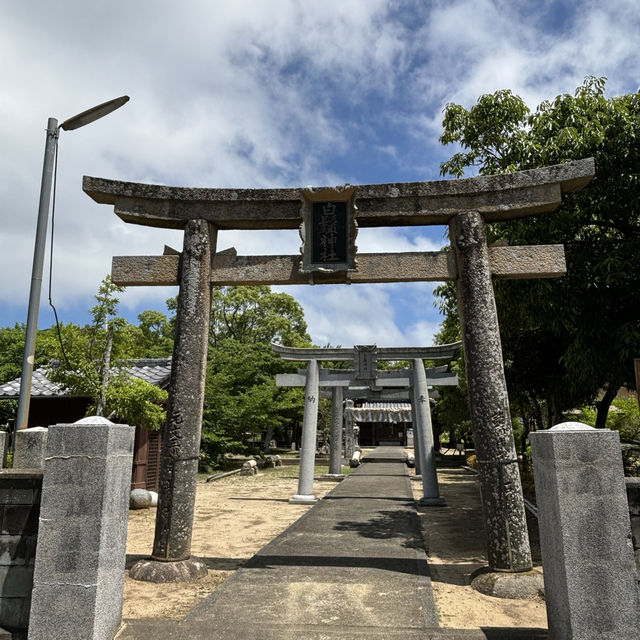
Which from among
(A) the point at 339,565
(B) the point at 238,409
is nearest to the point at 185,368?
(A) the point at 339,565

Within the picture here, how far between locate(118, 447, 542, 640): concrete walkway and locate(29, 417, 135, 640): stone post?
56 cm

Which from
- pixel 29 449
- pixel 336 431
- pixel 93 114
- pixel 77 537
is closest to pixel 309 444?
pixel 336 431

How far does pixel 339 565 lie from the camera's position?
6.73 meters

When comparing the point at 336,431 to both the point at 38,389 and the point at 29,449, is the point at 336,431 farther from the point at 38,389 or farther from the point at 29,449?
the point at 29,449

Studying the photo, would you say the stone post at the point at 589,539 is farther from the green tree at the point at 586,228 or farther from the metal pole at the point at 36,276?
the metal pole at the point at 36,276

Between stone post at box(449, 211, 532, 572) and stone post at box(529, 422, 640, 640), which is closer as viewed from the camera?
stone post at box(529, 422, 640, 640)

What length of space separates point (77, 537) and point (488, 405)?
451 cm

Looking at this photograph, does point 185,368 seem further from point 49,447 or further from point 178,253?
point 49,447

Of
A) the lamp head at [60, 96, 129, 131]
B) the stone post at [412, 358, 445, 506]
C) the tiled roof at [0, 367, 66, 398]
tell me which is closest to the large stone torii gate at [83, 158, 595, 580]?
the lamp head at [60, 96, 129, 131]

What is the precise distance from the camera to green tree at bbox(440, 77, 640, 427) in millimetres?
7457

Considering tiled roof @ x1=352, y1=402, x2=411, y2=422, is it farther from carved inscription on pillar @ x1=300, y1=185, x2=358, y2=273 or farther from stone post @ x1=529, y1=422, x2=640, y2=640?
stone post @ x1=529, y1=422, x2=640, y2=640

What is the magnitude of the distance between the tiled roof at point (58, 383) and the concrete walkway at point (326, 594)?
7201mm

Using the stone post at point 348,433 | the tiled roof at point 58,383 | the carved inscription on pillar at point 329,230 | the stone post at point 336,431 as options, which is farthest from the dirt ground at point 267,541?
the stone post at point 348,433

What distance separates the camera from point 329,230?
7.07m
